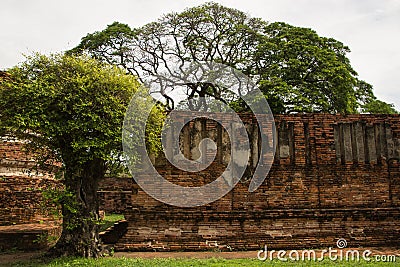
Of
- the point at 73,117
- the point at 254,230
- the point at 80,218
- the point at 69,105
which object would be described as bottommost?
the point at 254,230

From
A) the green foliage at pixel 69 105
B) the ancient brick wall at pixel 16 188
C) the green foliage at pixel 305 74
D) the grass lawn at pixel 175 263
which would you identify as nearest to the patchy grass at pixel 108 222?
the ancient brick wall at pixel 16 188

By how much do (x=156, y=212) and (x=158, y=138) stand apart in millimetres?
1621

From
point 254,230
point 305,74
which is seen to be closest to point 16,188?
point 254,230

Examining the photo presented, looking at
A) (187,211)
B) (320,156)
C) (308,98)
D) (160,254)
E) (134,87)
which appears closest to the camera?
(134,87)

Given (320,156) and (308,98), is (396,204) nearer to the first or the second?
(320,156)

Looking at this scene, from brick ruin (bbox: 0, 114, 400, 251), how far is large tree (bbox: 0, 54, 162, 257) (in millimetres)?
1368

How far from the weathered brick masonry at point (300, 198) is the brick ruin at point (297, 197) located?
21mm

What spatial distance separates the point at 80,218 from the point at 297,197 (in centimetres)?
468

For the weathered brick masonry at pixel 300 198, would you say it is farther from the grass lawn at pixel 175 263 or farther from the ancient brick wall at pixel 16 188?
the ancient brick wall at pixel 16 188

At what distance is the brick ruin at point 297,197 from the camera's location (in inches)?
371

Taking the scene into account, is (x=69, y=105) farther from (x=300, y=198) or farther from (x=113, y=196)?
(x=113, y=196)

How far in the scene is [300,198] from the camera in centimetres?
986

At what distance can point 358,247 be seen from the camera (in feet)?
31.1

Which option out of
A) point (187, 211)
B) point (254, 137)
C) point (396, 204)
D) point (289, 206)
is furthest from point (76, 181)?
point (396, 204)
